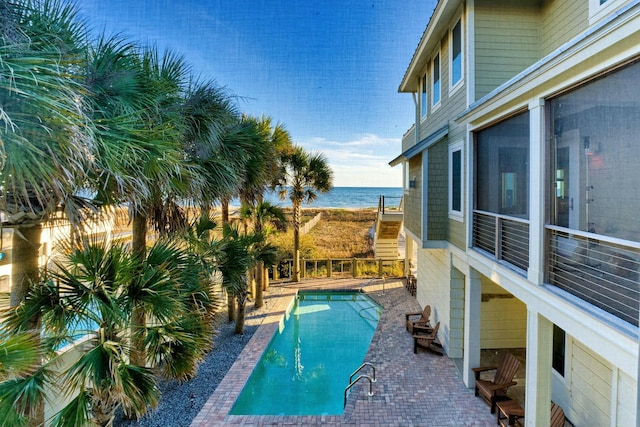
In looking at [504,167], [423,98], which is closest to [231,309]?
[504,167]

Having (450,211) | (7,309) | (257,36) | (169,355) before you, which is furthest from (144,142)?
(257,36)

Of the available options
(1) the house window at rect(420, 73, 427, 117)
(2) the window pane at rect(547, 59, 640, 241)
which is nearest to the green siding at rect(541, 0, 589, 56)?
(2) the window pane at rect(547, 59, 640, 241)

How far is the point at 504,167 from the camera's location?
5.62m

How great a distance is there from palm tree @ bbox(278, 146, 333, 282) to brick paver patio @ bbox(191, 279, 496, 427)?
6764 mm

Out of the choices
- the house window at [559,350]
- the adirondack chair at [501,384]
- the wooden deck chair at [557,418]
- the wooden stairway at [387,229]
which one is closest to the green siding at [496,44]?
the house window at [559,350]

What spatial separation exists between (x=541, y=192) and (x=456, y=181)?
3497 millimetres

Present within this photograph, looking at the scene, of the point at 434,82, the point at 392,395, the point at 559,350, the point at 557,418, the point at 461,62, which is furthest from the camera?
the point at 434,82

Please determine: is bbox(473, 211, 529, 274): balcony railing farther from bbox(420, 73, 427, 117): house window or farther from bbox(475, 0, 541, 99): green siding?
bbox(420, 73, 427, 117): house window

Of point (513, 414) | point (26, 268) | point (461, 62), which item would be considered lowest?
point (513, 414)

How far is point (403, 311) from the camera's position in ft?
38.6

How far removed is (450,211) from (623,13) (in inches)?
222

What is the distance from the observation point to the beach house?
3186 millimetres

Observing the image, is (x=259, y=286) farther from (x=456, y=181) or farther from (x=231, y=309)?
(x=456, y=181)

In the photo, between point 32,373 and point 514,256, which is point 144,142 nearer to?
point 32,373
